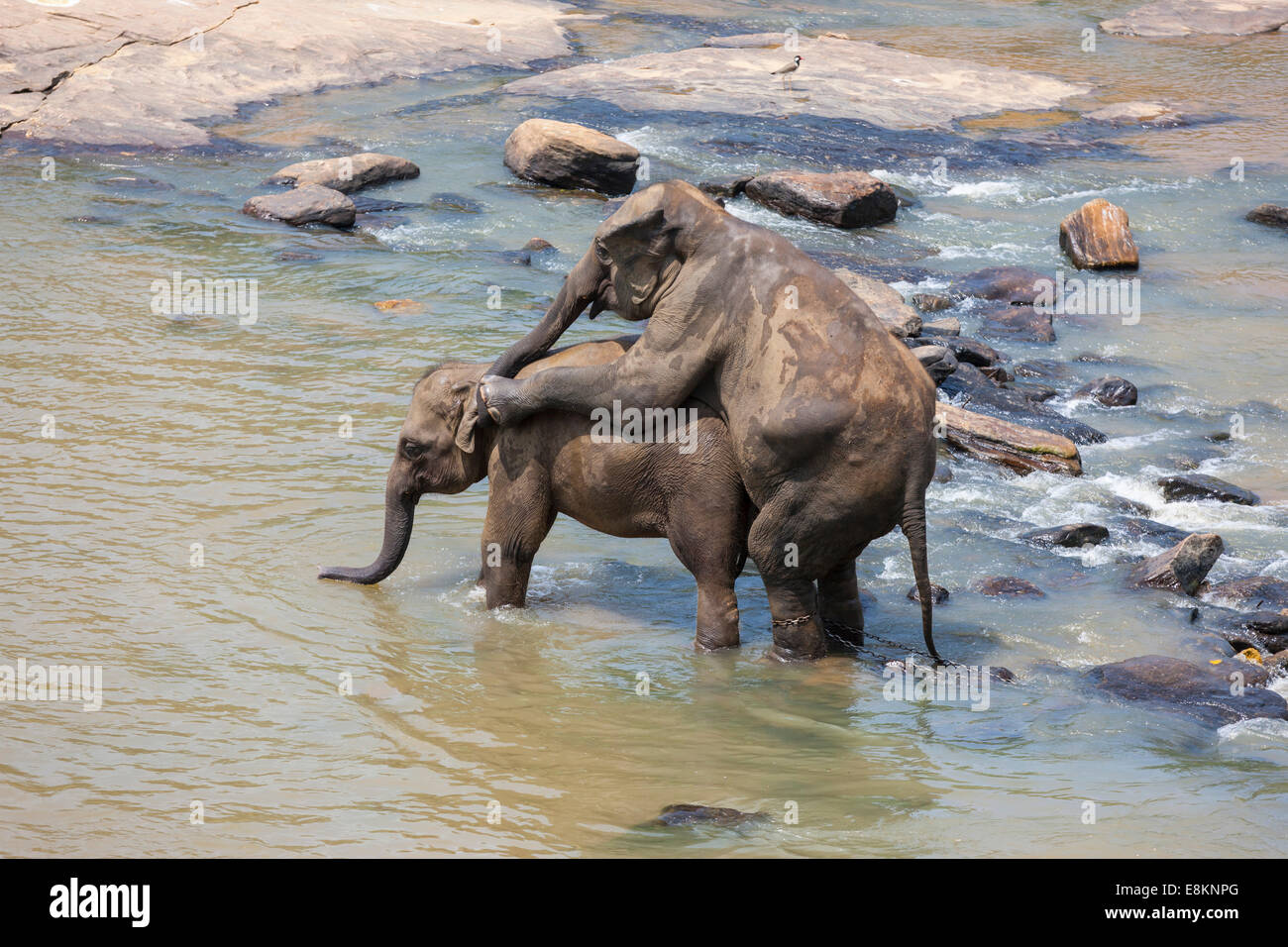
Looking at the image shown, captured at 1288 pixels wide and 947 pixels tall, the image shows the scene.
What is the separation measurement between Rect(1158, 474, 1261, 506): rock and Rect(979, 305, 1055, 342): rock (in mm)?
3895

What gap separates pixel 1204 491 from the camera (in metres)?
10.5

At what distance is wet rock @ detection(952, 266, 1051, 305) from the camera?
50.3ft

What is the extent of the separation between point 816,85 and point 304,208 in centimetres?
963

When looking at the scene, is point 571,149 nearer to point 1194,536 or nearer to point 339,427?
point 339,427

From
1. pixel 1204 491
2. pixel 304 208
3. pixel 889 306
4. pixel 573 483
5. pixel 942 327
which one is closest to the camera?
pixel 573 483

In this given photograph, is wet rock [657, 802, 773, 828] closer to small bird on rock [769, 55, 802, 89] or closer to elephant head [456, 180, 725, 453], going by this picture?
elephant head [456, 180, 725, 453]

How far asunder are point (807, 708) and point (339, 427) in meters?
5.18

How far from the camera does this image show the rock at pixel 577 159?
1758cm

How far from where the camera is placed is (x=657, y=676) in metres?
7.51

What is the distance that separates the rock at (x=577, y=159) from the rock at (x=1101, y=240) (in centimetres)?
540

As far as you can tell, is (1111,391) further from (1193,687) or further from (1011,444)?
(1193,687)

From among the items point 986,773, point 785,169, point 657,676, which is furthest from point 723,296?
point 785,169

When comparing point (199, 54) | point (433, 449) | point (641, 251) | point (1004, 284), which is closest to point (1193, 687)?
point (641, 251)

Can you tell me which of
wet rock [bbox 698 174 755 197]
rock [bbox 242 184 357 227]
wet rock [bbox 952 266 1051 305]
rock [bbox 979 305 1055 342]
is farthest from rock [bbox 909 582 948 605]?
wet rock [bbox 698 174 755 197]
